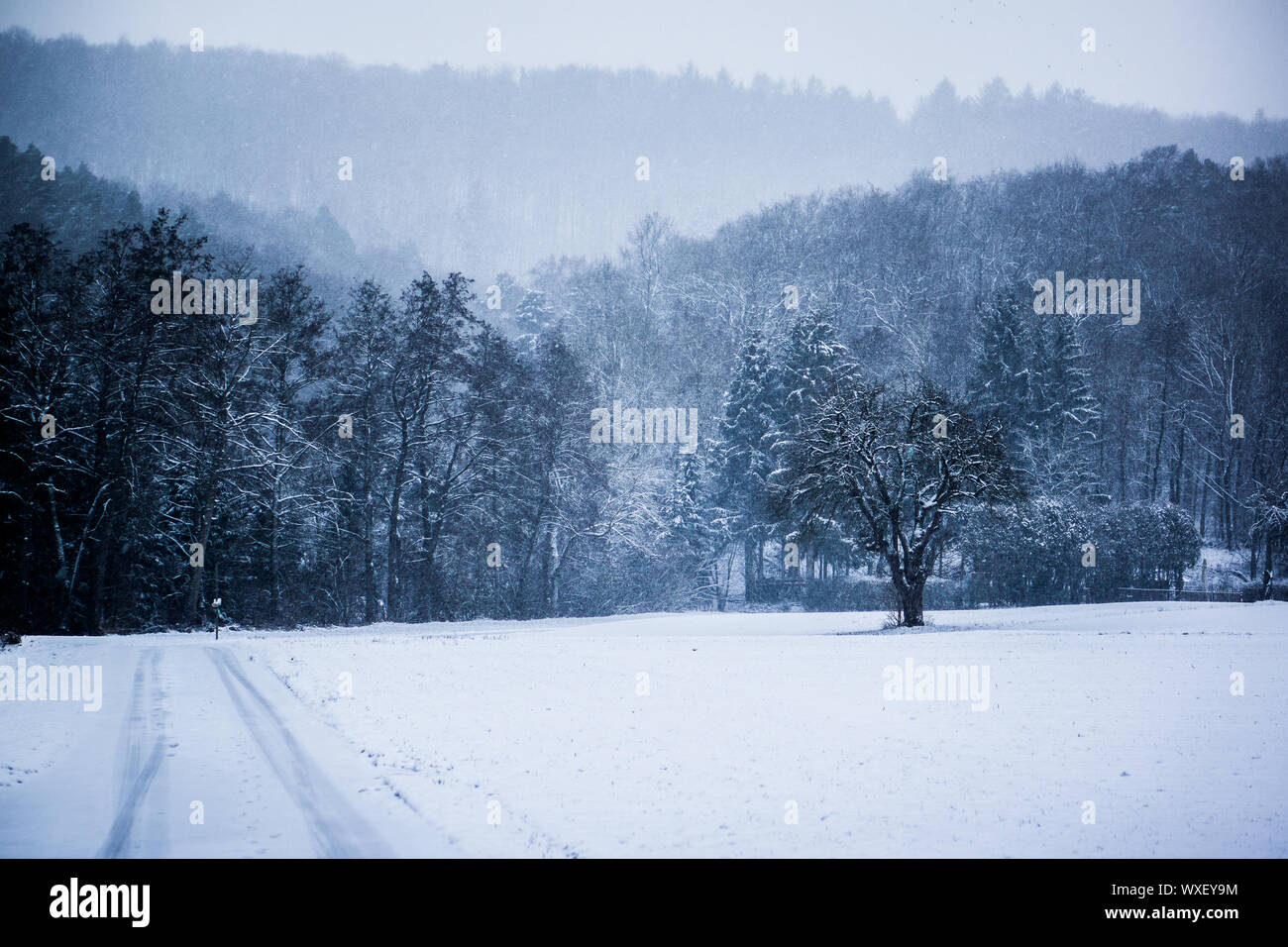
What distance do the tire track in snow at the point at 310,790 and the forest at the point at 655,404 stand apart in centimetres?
1792

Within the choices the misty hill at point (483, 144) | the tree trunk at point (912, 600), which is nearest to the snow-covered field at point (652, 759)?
the tree trunk at point (912, 600)

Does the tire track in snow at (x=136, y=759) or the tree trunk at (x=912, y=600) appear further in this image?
the tree trunk at (x=912, y=600)

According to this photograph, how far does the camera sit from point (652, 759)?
11.5 m

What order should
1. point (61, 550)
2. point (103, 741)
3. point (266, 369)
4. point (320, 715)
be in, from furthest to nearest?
1. point (266, 369)
2. point (61, 550)
3. point (320, 715)
4. point (103, 741)

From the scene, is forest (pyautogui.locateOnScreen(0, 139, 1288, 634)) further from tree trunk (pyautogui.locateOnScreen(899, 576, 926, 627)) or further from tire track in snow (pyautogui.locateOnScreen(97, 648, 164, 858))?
tire track in snow (pyautogui.locateOnScreen(97, 648, 164, 858))

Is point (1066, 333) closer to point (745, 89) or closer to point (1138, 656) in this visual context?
point (1138, 656)

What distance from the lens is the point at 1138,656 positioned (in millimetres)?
22625

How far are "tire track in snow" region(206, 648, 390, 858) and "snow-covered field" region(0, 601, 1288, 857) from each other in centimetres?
4

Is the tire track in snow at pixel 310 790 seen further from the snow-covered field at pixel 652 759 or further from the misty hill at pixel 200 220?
the misty hill at pixel 200 220

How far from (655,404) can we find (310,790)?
193 feet

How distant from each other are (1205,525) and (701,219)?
6569 centimetres

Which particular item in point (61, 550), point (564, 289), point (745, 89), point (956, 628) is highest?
point (745, 89)

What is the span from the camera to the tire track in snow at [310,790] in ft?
26.3

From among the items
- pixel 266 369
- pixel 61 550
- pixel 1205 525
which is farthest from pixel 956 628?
pixel 1205 525
